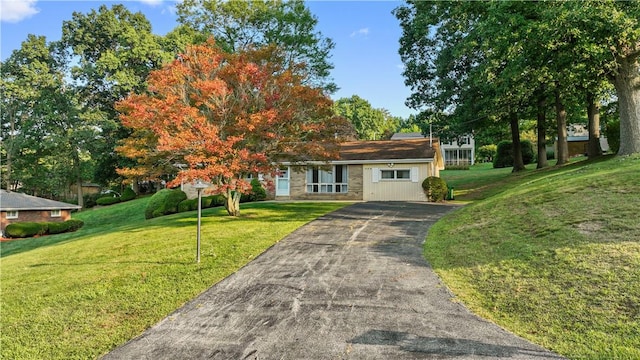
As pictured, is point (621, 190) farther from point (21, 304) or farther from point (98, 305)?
point (21, 304)

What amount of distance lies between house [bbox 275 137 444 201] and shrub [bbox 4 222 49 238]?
14.0m

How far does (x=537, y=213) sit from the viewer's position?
9078 mm

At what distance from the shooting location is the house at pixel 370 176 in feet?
66.9

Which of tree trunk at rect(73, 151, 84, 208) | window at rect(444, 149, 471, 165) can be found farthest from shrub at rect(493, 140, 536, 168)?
tree trunk at rect(73, 151, 84, 208)

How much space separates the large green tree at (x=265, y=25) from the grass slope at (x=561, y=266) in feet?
75.1

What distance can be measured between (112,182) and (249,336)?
4322 centimetres

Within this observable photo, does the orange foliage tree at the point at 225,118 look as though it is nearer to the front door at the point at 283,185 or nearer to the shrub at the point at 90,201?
the front door at the point at 283,185

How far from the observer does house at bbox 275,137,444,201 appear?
2039 cm

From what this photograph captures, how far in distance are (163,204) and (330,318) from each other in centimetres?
1880

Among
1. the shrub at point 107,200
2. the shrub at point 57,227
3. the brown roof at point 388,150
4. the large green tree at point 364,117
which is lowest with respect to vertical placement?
the shrub at point 57,227

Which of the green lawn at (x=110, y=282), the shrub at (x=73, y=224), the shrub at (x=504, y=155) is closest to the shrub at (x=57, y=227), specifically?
the shrub at (x=73, y=224)

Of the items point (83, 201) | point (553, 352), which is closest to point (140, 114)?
point (553, 352)

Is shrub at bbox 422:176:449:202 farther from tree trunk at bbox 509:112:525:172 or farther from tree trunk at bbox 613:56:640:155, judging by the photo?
tree trunk at bbox 509:112:525:172

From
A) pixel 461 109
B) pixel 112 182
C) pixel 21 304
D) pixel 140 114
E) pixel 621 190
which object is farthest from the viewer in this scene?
pixel 112 182
